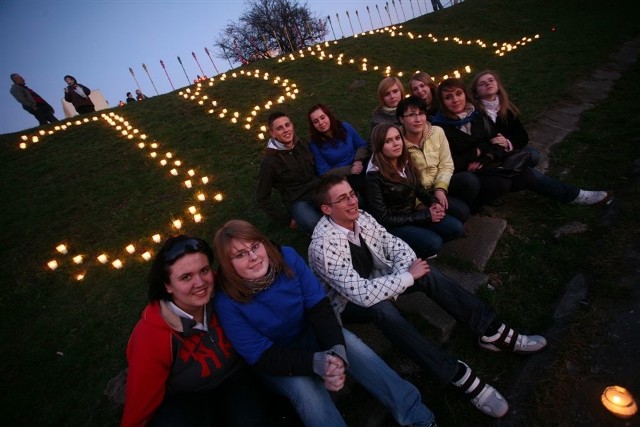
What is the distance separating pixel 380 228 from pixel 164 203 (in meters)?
5.87

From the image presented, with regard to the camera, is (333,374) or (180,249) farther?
(180,249)

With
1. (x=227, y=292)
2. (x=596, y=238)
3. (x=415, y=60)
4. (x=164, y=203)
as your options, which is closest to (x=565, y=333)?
(x=596, y=238)

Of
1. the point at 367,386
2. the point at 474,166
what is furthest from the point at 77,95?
the point at 367,386

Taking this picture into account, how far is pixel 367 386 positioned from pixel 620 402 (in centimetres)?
173

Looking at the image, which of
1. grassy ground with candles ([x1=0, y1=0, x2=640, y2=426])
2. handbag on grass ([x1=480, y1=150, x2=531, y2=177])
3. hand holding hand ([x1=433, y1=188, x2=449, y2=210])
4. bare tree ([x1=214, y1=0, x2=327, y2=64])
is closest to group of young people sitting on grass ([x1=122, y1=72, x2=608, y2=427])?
hand holding hand ([x1=433, y1=188, x2=449, y2=210])

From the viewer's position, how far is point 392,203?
4.06 metres

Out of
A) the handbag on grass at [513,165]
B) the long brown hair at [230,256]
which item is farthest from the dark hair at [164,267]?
the handbag on grass at [513,165]

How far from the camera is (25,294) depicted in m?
5.66

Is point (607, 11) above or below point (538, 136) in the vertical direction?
above

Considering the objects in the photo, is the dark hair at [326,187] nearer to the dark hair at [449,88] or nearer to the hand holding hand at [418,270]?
the hand holding hand at [418,270]

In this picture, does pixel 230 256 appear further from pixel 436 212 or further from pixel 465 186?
pixel 465 186

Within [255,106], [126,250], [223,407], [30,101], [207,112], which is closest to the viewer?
[223,407]

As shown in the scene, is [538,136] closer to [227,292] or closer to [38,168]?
[227,292]

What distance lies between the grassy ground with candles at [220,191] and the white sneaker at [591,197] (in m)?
0.15
